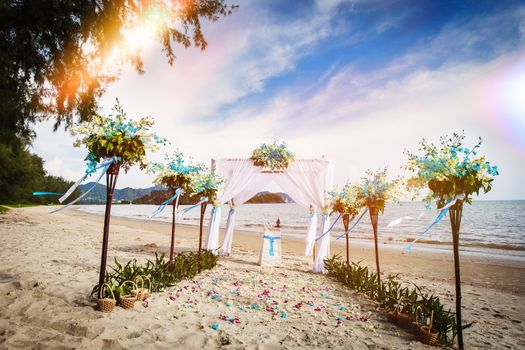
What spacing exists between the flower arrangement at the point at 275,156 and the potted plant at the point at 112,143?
590 cm

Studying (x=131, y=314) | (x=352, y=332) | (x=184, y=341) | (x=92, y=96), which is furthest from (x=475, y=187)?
(x=92, y=96)

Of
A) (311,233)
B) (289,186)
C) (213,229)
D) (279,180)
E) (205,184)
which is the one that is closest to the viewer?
(205,184)

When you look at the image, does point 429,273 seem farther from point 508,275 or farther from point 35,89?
point 35,89

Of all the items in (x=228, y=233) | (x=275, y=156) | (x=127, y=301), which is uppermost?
(x=275, y=156)

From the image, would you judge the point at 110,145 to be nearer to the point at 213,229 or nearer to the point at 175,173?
the point at 175,173

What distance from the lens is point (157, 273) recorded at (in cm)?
635

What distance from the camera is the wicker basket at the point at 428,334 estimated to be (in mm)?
4223

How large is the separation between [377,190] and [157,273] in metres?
5.79

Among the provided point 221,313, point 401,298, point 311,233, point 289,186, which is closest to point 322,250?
point 311,233

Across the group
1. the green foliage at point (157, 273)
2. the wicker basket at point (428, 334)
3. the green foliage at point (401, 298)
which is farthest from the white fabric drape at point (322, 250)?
the wicker basket at point (428, 334)

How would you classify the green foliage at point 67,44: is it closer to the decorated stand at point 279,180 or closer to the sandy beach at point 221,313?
the sandy beach at point 221,313

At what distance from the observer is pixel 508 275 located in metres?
10.7

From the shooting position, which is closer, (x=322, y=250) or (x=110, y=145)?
(x=110, y=145)

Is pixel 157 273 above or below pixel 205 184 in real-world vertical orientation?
below
